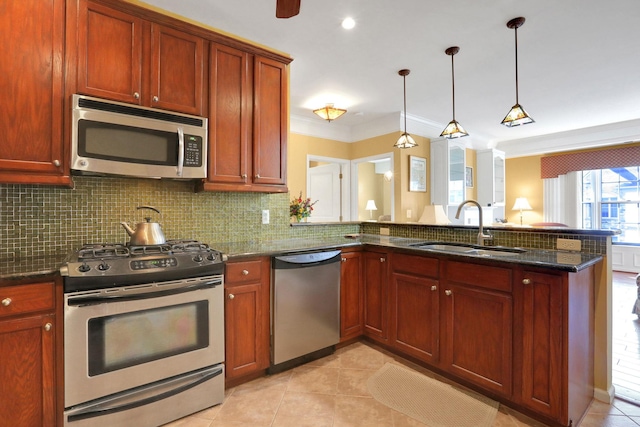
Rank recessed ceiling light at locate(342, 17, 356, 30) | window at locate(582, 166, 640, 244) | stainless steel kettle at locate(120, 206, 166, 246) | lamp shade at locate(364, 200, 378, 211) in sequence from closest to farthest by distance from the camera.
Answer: stainless steel kettle at locate(120, 206, 166, 246), recessed ceiling light at locate(342, 17, 356, 30), window at locate(582, 166, 640, 244), lamp shade at locate(364, 200, 378, 211)

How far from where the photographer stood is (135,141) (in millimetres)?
1969

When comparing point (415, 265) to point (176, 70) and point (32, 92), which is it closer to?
point (176, 70)

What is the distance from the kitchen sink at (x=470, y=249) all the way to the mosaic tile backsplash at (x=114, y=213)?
135 cm

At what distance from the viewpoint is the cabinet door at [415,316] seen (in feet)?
7.34

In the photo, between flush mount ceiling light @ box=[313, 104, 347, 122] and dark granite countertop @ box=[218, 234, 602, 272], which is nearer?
dark granite countertop @ box=[218, 234, 602, 272]

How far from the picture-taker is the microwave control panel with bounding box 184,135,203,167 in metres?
2.14

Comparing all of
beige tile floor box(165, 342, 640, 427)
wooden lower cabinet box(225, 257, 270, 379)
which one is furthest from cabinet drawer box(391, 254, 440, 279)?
wooden lower cabinet box(225, 257, 270, 379)

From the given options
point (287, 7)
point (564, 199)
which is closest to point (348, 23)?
point (287, 7)

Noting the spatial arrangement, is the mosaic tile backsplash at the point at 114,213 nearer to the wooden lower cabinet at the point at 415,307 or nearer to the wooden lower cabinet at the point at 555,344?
the wooden lower cabinet at the point at 415,307

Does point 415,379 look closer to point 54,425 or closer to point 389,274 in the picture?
point 389,274

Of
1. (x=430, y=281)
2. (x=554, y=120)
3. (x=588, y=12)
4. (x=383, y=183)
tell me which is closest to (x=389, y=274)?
(x=430, y=281)

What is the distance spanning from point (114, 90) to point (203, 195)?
92 cm

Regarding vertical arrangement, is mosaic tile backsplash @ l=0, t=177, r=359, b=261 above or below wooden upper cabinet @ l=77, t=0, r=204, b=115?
below

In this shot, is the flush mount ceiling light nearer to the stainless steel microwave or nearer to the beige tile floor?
the stainless steel microwave
